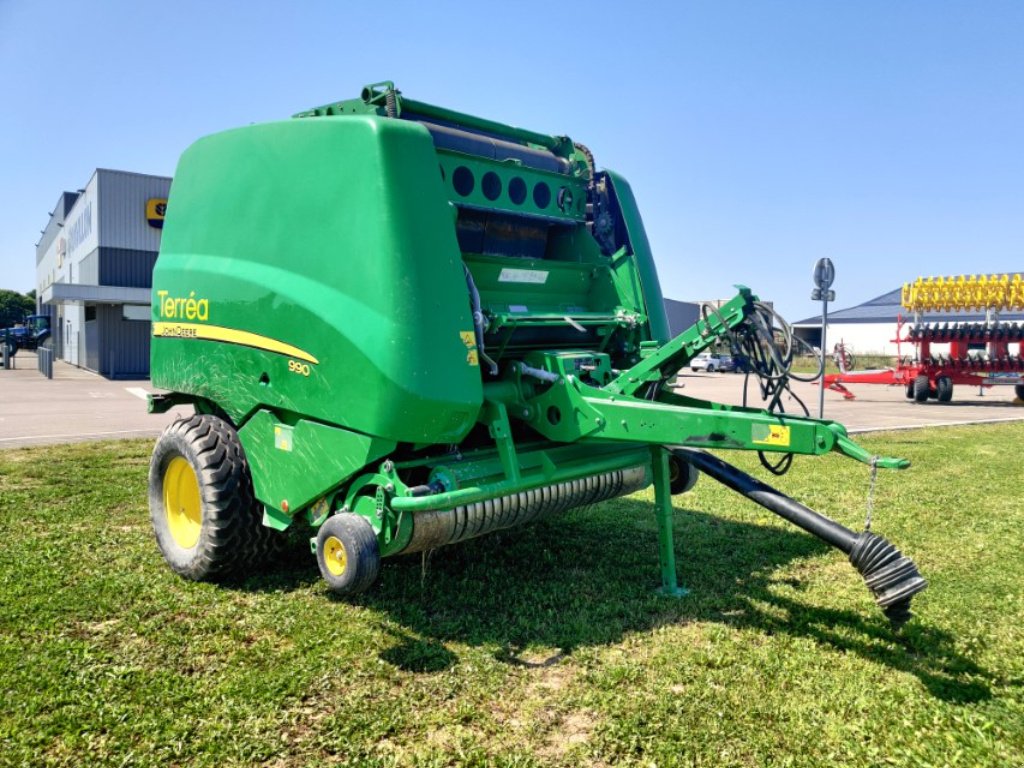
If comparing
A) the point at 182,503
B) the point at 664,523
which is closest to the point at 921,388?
the point at 664,523

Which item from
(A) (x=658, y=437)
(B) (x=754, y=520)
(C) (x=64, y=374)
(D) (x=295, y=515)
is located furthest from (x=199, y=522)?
(C) (x=64, y=374)

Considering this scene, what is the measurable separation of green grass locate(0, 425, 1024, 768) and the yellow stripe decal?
133 cm

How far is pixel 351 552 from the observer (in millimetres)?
3533

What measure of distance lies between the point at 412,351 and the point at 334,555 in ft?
3.31

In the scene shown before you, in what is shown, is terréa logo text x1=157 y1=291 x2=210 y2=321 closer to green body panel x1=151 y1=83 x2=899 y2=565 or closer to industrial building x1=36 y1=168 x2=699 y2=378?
green body panel x1=151 y1=83 x2=899 y2=565

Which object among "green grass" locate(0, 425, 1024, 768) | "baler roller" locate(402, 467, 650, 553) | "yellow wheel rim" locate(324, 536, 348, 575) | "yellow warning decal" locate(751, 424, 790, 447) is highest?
"yellow warning decal" locate(751, 424, 790, 447)

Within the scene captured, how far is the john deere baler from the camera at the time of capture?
12.0ft

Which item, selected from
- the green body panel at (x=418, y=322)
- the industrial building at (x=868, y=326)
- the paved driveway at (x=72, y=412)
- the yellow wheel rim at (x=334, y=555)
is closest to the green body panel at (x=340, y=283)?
the green body panel at (x=418, y=322)

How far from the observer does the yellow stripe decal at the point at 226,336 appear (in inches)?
157

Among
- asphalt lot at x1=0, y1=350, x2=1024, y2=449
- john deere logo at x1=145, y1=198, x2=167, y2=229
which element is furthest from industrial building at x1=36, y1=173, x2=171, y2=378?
asphalt lot at x1=0, y1=350, x2=1024, y2=449

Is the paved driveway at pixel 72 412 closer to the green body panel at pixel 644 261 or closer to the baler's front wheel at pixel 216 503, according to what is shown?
the baler's front wheel at pixel 216 503

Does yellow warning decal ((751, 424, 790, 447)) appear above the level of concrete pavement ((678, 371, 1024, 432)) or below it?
above

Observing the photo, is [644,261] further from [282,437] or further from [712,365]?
[712,365]

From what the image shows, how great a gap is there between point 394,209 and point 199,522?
2.48 m
